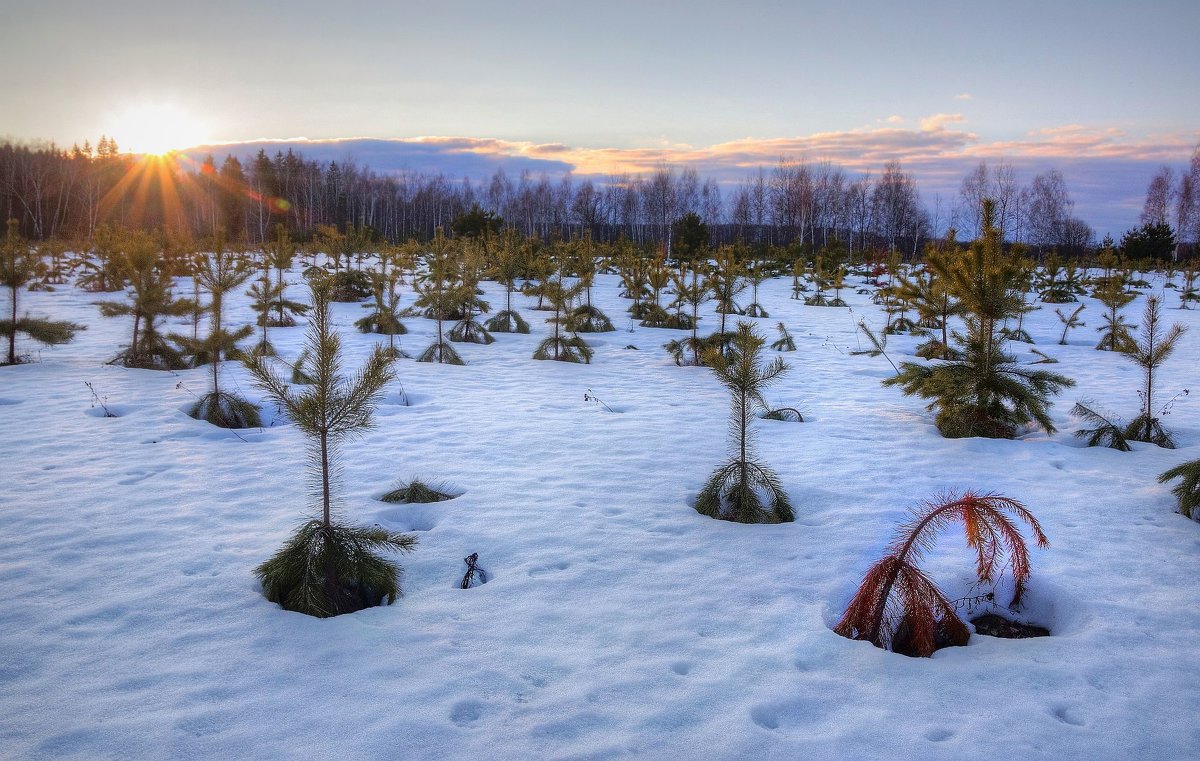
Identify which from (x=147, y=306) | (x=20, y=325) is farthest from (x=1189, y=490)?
(x=20, y=325)

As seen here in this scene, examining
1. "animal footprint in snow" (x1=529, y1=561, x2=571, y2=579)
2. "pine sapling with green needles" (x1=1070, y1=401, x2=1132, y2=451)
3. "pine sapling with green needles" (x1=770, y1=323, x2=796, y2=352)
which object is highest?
"pine sapling with green needles" (x1=770, y1=323, x2=796, y2=352)

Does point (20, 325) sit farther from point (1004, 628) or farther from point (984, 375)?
point (984, 375)

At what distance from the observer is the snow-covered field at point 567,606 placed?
3047 millimetres

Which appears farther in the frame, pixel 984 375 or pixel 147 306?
pixel 147 306

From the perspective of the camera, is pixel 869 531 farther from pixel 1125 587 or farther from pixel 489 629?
pixel 489 629

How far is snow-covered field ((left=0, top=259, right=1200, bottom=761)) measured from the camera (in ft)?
10.00

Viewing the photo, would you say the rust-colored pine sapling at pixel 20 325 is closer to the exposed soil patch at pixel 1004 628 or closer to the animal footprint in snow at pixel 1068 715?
the exposed soil patch at pixel 1004 628

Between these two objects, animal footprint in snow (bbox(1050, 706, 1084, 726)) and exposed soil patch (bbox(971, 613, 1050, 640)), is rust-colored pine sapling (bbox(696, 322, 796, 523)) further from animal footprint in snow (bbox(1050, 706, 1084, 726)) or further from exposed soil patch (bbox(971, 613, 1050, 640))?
animal footprint in snow (bbox(1050, 706, 1084, 726))

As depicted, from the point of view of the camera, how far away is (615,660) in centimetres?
363

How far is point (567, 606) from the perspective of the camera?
420cm

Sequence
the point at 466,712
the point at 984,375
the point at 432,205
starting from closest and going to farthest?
the point at 466,712, the point at 984,375, the point at 432,205

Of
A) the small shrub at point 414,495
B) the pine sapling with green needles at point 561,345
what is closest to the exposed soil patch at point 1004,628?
the small shrub at point 414,495

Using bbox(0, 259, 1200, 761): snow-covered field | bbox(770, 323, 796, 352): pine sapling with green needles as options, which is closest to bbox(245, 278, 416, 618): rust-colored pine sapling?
bbox(0, 259, 1200, 761): snow-covered field

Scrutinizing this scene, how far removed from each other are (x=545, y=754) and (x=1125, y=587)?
4020 millimetres
